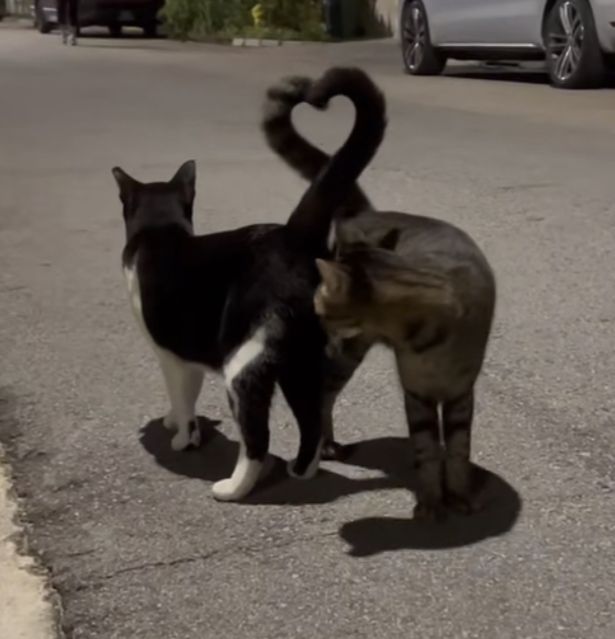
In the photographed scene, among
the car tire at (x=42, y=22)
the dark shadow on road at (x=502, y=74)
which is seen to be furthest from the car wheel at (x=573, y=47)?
the car tire at (x=42, y=22)

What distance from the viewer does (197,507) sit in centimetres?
320

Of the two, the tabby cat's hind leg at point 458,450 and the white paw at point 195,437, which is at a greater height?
the tabby cat's hind leg at point 458,450

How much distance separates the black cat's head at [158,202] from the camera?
11.4ft

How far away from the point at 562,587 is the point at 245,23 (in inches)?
870

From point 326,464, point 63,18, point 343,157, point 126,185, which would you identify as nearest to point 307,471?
point 326,464

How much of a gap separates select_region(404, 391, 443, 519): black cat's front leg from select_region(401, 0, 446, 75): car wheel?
11.7 m

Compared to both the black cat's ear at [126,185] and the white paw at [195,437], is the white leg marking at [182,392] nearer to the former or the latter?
the white paw at [195,437]

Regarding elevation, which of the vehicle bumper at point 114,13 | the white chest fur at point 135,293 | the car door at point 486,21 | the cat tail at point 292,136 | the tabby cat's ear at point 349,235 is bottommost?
the vehicle bumper at point 114,13

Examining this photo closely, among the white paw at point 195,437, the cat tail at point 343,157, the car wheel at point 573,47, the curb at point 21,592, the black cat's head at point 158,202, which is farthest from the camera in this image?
the car wheel at point 573,47

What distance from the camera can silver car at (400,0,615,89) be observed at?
1154cm

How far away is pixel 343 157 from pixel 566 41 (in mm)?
9388

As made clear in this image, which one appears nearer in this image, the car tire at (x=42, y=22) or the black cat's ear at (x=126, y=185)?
the black cat's ear at (x=126, y=185)

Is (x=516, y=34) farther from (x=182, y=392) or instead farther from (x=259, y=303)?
(x=259, y=303)

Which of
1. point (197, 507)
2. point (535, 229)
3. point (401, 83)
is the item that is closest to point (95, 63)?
point (401, 83)
